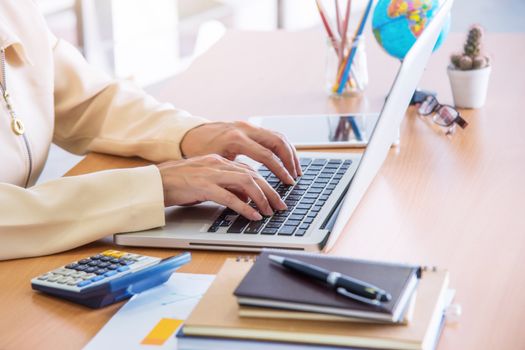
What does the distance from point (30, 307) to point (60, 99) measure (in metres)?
0.68

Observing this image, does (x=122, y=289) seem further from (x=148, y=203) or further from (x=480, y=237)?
(x=480, y=237)

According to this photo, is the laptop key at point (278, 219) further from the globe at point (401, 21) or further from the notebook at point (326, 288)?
the globe at point (401, 21)

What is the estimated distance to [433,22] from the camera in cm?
125

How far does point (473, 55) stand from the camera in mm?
1681

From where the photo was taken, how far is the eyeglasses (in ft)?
5.15

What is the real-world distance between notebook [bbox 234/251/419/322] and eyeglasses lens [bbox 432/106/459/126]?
757 millimetres

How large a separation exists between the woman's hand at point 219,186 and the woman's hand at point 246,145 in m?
0.11

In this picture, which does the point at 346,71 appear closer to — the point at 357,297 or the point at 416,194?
the point at 416,194

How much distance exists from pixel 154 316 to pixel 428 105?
2.86ft

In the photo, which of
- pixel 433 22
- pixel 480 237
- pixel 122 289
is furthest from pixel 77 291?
pixel 433 22

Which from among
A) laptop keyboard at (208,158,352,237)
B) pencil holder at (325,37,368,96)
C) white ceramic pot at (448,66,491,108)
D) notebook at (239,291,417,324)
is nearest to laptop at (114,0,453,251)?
laptop keyboard at (208,158,352,237)

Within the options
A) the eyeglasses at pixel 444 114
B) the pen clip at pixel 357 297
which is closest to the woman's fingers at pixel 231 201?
the pen clip at pixel 357 297

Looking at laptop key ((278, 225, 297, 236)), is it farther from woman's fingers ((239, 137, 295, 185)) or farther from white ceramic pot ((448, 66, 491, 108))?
white ceramic pot ((448, 66, 491, 108))

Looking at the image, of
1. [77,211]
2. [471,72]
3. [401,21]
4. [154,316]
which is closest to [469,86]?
[471,72]
